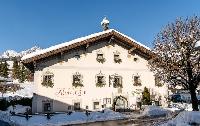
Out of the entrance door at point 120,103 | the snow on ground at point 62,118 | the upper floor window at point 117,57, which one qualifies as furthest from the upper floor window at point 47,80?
the upper floor window at point 117,57

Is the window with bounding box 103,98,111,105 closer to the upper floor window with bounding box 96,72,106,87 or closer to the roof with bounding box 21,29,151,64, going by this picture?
the upper floor window with bounding box 96,72,106,87

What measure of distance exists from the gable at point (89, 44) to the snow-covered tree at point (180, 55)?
862 cm

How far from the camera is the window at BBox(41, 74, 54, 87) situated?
101 ft

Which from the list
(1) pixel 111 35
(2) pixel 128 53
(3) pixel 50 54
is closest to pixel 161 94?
(2) pixel 128 53

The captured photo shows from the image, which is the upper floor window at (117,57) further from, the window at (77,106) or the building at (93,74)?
the window at (77,106)

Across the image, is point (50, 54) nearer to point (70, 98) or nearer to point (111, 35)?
point (70, 98)

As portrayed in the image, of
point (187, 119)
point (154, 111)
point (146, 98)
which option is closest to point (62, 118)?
point (154, 111)

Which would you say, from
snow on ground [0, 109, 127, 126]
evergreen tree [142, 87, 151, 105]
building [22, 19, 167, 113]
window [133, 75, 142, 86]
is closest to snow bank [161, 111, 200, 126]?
snow on ground [0, 109, 127, 126]

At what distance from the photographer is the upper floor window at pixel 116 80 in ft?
111

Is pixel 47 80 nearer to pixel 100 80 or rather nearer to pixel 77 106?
pixel 77 106

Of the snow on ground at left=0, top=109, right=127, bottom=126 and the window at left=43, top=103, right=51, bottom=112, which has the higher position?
the window at left=43, top=103, right=51, bottom=112

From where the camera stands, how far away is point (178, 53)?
24.5 meters

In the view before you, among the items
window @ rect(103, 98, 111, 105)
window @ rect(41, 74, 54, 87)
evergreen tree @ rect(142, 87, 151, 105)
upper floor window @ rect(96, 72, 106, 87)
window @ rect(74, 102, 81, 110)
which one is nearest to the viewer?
window @ rect(41, 74, 54, 87)

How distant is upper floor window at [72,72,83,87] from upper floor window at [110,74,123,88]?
11.9ft
